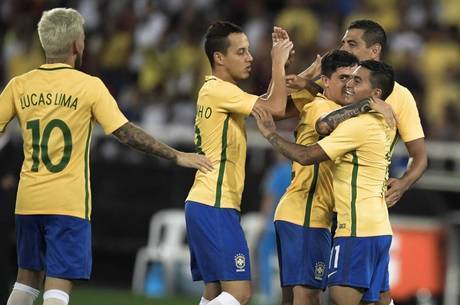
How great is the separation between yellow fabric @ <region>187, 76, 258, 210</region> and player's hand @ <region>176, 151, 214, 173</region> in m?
0.10

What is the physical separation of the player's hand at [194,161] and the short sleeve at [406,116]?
5.00 ft

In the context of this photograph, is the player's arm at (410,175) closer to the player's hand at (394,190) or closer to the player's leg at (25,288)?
the player's hand at (394,190)

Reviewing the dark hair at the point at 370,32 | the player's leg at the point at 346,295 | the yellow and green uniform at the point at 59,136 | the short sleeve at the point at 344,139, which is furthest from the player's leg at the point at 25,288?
the dark hair at the point at 370,32

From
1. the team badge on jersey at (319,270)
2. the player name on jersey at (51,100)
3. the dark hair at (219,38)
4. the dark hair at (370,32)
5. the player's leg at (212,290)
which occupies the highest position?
the dark hair at (370,32)

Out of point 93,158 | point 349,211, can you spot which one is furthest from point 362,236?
point 93,158

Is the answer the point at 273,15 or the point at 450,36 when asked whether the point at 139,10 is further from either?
the point at 450,36

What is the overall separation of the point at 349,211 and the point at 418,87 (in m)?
8.76

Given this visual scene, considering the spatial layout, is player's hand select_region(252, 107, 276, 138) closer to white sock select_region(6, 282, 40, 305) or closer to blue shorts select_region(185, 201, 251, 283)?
blue shorts select_region(185, 201, 251, 283)

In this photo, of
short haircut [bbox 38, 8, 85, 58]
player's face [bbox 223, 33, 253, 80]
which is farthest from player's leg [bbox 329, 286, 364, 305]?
short haircut [bbox 38, 8, 85, 58]

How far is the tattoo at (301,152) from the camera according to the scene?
32.7 ft

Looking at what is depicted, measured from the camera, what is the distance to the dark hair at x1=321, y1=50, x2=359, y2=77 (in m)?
10.4

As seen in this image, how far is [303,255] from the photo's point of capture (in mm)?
10422

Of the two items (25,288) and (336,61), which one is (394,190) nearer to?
(336,61)

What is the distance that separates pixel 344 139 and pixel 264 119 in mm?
644
